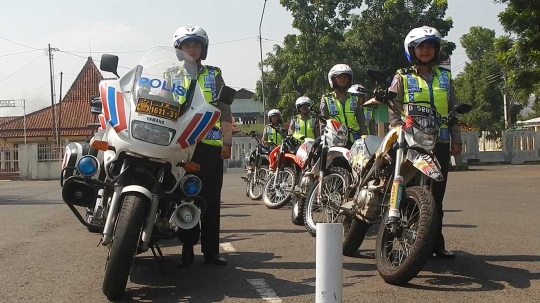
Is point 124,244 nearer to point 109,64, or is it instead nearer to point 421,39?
point 109,64

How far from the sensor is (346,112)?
862cm

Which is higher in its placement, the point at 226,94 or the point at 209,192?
the point at 226,94

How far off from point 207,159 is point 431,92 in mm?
2016

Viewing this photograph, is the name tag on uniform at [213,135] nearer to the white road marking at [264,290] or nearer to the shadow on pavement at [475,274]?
the white road marking at [264,290]

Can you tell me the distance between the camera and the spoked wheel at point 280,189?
11.3 meters

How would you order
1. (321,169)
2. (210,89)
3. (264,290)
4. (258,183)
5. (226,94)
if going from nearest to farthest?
1. (264,290)
2. (226,94)
3. (210,89)
4. (321,169)
5. (258,183)

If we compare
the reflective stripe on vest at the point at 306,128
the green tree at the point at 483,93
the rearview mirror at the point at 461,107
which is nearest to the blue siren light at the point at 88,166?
the rearview mirror at the point at 461,107

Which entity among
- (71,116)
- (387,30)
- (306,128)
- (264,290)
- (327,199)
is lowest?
(264,290)

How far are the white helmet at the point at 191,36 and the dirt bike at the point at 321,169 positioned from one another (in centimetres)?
199

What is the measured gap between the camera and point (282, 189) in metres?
11.4

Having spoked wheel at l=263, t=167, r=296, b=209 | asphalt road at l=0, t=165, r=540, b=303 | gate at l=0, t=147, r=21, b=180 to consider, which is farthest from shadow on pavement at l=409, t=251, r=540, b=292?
gate at l=0, t=147, r=21, b=180

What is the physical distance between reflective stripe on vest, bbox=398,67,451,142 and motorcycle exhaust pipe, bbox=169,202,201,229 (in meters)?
2.14

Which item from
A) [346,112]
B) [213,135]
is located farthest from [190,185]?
[346,112]

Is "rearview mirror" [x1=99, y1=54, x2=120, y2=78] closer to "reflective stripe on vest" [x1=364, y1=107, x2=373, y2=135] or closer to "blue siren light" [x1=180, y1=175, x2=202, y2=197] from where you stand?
"blue siren light" [x1=180, y1=175, x2=202, y2=197]
